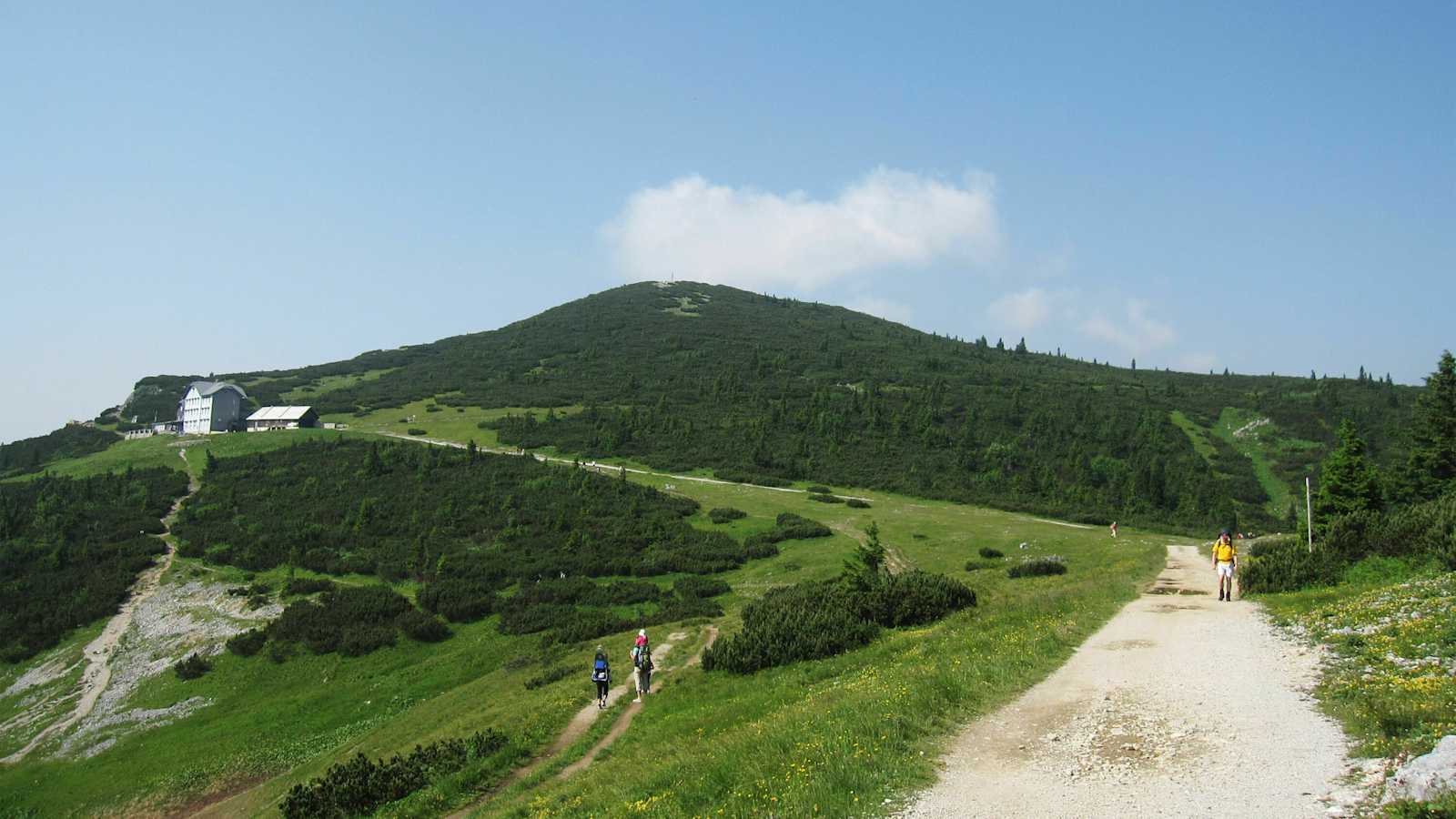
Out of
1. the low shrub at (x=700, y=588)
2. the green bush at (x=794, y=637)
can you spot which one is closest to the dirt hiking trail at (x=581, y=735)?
the green bush at (x=794, y=637)

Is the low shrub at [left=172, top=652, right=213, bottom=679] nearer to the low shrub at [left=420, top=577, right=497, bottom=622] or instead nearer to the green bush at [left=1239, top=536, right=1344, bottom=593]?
the low shrub at [left=420, top=577, right=497, bottom=622]

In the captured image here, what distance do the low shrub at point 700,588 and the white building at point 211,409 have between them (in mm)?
76752

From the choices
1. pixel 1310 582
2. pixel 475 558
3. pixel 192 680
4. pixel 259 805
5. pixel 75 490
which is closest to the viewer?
pixel 1310 582

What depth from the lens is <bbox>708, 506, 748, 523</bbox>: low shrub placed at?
55497 mm

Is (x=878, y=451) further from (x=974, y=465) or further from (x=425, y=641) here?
(x=425, y=641)

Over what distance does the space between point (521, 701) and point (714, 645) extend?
21.0 feet

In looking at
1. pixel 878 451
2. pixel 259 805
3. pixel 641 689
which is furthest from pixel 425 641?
pixel 878 451

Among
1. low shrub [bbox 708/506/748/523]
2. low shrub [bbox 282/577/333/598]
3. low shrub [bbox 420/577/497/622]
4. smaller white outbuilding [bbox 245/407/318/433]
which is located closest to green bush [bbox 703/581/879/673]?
low shrub [bbox 420/577/497/622]

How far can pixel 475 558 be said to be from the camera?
47.6 meters

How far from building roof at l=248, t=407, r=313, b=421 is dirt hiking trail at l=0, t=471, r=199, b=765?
41443mm

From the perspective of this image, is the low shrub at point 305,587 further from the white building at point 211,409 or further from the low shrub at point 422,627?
the white building at point 211,409

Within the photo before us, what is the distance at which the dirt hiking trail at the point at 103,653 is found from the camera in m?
31.3

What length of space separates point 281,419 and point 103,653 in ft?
201

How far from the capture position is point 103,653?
3822 centimetres
